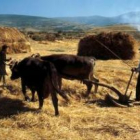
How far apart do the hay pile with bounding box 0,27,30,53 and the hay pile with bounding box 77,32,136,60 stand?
10.0 feet

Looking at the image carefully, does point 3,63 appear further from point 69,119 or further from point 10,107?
point 69,119

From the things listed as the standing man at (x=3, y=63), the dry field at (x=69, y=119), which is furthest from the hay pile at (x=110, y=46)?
the standing man at (x=3, y=63)

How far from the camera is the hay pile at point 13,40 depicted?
2097 cm

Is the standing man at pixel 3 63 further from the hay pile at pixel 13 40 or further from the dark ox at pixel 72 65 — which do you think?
the hay pile at pixel 13 40

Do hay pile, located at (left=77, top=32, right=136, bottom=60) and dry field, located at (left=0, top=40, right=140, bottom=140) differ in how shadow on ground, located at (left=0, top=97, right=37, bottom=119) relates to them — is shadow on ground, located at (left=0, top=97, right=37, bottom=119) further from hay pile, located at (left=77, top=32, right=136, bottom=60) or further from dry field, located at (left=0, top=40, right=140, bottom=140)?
hay pile, located at (left=77, top=32, right=136, bottom=60)

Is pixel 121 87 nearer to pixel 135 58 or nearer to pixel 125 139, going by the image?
pixel 125 139

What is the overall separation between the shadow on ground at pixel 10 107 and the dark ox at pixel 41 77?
1.72 feet

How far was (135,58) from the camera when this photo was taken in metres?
21.4

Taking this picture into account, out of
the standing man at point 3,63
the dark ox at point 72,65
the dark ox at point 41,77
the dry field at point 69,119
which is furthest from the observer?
the standing man at point 3,63

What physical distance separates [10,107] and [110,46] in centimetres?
1145

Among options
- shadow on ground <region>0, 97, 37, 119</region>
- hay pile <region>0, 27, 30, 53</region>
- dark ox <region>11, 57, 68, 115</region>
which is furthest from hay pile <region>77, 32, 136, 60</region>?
dark ox <region>11, 57, 68, 115</region>

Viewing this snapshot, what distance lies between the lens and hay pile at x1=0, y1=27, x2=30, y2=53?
21.0m

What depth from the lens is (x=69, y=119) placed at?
31.3ft

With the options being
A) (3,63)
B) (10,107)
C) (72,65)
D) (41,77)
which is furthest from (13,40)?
(41,77)
